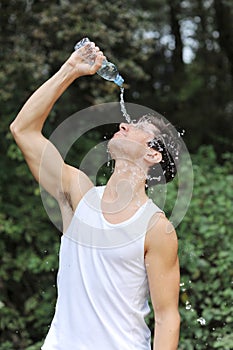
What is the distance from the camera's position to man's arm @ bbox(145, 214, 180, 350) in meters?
2.12

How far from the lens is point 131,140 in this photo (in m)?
2.21

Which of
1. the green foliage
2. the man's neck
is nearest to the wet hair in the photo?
the man's neck

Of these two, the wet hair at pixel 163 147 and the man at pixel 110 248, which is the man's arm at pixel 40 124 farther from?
the wet hair at pixel 163 147

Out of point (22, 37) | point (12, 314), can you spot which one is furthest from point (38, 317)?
point (22, 37)

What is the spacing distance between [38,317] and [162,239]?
9.59 feet

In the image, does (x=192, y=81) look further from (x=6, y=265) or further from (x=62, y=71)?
(x=62, y=71)

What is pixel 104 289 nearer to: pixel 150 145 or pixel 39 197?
pixel 150 145

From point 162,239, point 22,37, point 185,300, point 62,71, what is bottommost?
point 185,300

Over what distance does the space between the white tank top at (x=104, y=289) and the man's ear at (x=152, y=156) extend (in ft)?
0.59

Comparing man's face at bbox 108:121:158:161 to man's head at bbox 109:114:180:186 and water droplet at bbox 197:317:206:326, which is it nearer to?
man's head at bbox 109:114:180:186

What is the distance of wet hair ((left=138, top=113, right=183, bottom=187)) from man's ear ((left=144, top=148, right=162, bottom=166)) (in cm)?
1

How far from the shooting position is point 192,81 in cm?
1051

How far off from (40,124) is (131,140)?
1.01 feet

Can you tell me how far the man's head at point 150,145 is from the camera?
2.20 meters
